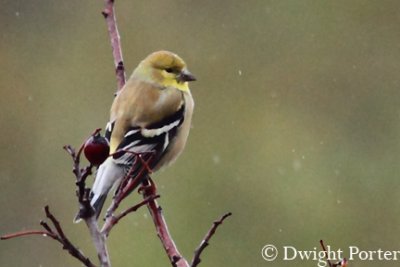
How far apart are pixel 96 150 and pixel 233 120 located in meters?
8.46

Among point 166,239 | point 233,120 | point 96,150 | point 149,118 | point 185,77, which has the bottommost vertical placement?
point 166,239

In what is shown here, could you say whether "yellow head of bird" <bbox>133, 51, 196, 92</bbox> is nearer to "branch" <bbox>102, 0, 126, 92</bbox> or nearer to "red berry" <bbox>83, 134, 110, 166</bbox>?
"branch" <bbox>102, 0, 126, 92</bbox>

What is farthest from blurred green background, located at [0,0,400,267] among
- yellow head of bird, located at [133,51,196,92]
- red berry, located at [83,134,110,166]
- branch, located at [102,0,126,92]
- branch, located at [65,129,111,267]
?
branch, located at [65,129,111,267]

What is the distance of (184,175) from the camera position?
30.5 ft

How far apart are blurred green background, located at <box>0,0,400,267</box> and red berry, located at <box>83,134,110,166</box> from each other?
18.1ft

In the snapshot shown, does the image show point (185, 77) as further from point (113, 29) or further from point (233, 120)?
point (233, 120)

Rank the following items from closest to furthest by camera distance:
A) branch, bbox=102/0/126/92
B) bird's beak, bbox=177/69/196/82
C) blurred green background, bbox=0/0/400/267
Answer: branch, bbox=102/0/126/92
bird's beak, bbox=177/69/196/82
blurred green background, bbox=0/0/400/267

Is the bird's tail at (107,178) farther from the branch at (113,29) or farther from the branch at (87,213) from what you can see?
the branch at (87,213)

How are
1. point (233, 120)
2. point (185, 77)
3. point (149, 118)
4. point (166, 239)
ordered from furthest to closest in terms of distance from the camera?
point (233, 120)
point (185, 77)
point (149, 118)
point (166, 239)

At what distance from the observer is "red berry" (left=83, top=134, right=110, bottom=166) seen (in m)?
2.08

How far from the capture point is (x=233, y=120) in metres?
10.6

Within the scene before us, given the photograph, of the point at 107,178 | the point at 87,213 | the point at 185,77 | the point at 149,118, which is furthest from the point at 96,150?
the point at 185,77

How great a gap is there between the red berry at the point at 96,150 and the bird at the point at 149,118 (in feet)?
3.86

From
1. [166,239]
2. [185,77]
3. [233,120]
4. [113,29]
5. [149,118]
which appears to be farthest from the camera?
[233,120]
